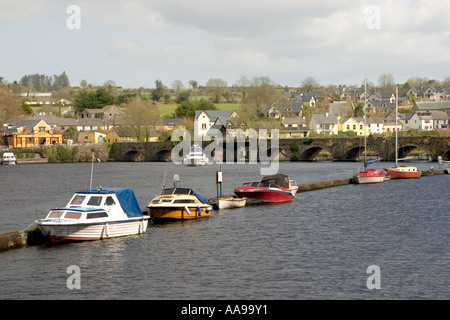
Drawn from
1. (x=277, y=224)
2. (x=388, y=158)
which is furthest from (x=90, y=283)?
(x=388, y=158)

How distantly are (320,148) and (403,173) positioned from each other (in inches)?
2359

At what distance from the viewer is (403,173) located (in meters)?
107

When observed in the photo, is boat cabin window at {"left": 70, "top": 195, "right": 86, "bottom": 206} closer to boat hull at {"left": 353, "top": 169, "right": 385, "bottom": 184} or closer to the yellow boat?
the yellow boat

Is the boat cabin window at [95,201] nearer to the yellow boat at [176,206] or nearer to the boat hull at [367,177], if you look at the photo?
the yellow boat at [176,206]

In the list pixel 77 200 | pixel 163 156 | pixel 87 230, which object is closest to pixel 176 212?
pixel 77 200

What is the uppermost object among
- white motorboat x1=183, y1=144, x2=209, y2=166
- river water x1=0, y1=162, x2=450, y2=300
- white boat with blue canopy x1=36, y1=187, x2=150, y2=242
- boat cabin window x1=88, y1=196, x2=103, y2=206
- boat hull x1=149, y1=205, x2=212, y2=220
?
boat cabin window x1=88, y1=196, x2=103, y2=206

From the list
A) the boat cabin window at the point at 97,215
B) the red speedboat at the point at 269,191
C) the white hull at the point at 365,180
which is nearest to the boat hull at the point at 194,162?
the white hull at the point at 365,180

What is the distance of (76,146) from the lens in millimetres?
189375

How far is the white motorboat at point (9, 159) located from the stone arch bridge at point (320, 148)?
1068 inches

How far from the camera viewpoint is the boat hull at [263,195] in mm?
73688

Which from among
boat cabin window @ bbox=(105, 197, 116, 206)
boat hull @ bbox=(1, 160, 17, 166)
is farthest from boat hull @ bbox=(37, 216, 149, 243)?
boat hull @ bbox=(1, 160, 17, 166)

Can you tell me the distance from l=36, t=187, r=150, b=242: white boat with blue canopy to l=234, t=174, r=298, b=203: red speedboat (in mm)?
22737

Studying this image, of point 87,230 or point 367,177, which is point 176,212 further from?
point 367,177

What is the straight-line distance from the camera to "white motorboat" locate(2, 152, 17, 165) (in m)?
178
